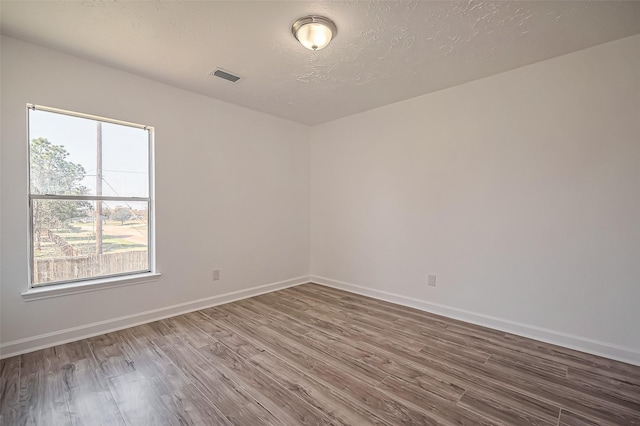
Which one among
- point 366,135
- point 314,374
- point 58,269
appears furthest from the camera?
point 366,135

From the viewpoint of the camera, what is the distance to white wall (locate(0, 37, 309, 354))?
93.2 inches

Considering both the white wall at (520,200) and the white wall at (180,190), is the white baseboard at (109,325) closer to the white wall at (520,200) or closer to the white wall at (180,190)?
the white wall at (180,190)

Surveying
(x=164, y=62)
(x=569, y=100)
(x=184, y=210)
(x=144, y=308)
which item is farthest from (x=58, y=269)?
(x=569, y=100)

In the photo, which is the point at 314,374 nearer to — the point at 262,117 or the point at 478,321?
the point at 478,321

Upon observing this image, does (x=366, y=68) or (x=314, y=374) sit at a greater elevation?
(x=366, y=68)

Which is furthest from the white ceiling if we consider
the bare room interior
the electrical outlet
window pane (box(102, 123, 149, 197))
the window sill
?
the electrical outlet

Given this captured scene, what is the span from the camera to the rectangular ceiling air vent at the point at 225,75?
9.44ft

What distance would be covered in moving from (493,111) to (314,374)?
10.3ft

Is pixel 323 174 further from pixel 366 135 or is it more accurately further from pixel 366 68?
pixel 366 68

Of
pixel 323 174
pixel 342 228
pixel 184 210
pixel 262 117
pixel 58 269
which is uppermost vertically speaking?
pixel 262 117

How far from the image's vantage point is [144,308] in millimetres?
3051

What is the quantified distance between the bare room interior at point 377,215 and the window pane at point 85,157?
18 mm

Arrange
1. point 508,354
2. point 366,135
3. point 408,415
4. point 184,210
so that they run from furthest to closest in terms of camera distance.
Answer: point 366,135 < point 184,210 < point 508,354 < point 408,415

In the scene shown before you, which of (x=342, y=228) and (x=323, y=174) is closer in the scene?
(x=342, y=228)
